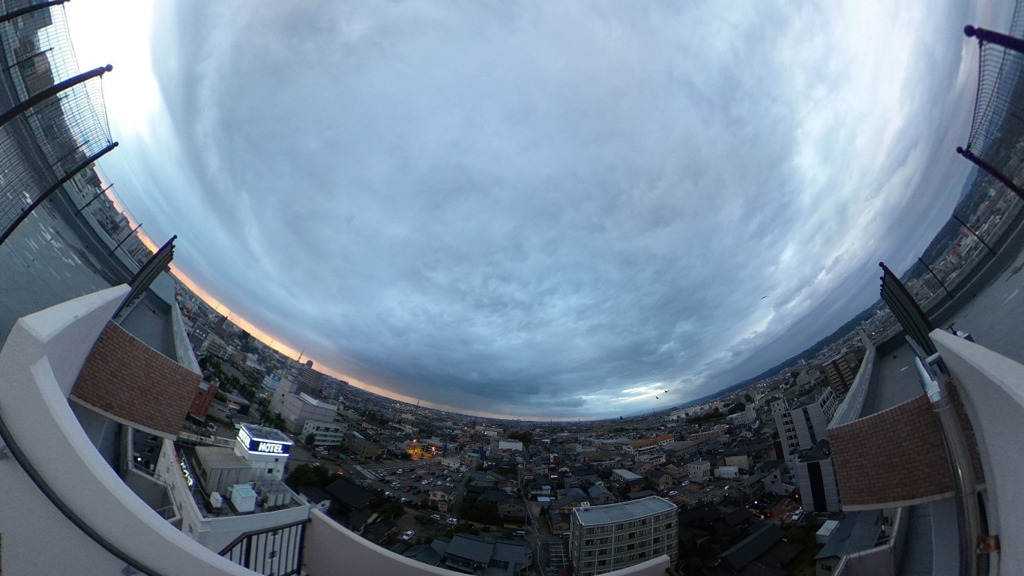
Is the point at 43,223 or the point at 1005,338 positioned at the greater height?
the point at 1005,338

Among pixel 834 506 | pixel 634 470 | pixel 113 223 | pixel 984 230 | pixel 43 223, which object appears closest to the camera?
pixel 984 230

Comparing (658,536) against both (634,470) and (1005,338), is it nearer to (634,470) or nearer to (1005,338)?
(1005,338)

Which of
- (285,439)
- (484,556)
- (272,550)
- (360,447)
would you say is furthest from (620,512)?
(360,447)

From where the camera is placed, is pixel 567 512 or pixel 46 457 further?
pixel 567 512

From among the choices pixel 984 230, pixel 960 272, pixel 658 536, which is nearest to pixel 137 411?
pixel 984 230

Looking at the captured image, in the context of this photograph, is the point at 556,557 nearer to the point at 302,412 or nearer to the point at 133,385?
the point at 133,385

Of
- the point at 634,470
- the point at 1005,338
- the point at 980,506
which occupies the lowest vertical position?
the point at 980,506

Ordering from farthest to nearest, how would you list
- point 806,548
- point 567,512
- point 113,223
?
point 567,512 < point 806,548 < point 113,223
